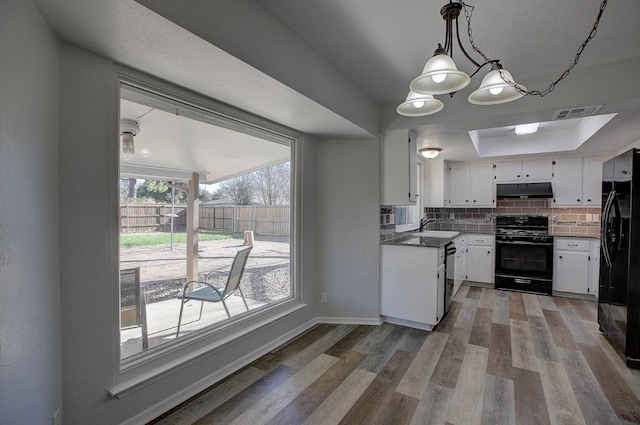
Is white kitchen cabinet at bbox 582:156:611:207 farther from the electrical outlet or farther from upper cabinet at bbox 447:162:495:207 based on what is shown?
the electrical outlet

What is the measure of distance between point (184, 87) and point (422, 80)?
151cm

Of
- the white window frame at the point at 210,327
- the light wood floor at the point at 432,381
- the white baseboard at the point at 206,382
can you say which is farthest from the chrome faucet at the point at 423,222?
the white baseboard at the point at 206,382

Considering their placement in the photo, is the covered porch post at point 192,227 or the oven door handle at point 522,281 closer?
the covered porch post at point 192,227

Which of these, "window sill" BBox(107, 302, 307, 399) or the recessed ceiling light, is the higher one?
the recessed ceiling light

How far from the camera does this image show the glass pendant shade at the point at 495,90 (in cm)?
163

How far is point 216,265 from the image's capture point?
242 centimetres

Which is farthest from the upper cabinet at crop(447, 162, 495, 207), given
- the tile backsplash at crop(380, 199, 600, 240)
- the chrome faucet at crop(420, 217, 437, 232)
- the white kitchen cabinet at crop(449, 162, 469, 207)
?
the chrome faucet at crop(420, 217, 437, 232)

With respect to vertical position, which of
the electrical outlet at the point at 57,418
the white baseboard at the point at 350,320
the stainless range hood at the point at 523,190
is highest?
the stainless range hood at the point at 523,190

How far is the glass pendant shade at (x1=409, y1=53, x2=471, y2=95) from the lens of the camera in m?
1.42

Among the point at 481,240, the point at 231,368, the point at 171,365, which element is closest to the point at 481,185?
the point at 481,240

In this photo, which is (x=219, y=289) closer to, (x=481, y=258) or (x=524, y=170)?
(x=481, y=258)

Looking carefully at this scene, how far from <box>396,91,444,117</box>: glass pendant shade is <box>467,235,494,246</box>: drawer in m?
3.81

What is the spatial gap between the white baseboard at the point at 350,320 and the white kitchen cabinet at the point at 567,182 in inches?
144

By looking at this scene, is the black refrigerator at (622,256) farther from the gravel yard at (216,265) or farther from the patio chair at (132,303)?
the patio chair at (132,303)
